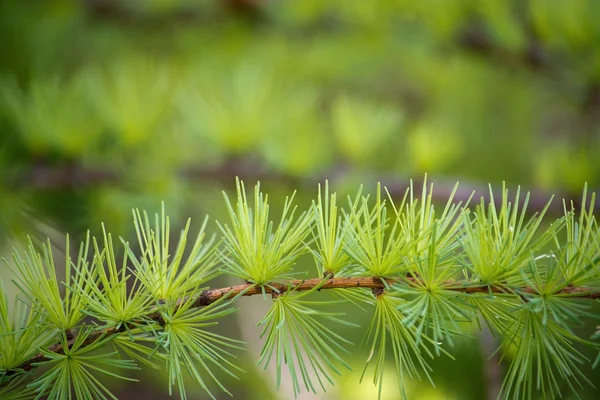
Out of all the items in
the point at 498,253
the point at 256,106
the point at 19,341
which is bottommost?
the point at 19,341

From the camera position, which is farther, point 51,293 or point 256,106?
point 256,106

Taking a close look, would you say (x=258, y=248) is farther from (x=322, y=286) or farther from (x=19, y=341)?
(x=19, y=341)

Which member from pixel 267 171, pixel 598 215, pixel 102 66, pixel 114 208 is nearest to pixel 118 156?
pixel 114 208

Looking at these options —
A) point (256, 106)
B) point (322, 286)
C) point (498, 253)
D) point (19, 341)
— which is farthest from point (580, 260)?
point (256, 106)

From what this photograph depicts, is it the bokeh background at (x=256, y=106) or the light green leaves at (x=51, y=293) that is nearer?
the light green leaves at (x=51, y=293)

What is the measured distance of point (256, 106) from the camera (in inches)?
33.9

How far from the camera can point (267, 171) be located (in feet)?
2.87

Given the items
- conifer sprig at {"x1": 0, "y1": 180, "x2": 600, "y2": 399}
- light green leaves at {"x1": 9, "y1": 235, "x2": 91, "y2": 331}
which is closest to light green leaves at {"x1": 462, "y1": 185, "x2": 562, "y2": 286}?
conifer sprig at {"x1": 0, "y1": 180, "x2": 600, "y2": 399}

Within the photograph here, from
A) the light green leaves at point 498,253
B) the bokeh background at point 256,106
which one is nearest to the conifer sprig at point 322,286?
the light green leaves at point 498,253

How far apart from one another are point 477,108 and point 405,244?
106 cm

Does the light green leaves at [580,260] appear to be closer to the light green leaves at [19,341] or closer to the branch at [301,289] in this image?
the branch at [301,289]

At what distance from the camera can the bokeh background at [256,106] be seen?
0.83 meters

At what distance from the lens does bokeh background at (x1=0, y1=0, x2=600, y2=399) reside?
83 cm

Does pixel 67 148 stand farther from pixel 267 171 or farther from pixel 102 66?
pixel 102 66
